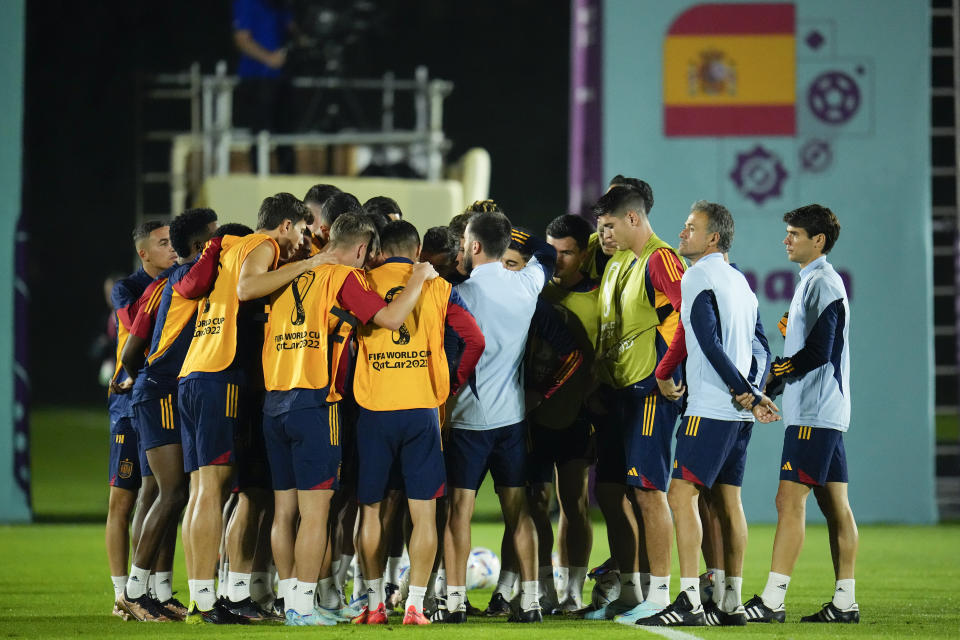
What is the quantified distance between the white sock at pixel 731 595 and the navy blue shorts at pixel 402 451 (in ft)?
5.01

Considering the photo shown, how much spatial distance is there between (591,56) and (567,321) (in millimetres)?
5372

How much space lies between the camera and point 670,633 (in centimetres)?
575

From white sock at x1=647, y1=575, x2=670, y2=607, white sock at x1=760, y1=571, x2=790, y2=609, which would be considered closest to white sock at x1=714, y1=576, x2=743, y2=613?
white sock at x1=760, y1=571, x2=790, y2=609

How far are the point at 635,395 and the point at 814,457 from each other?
0.94m

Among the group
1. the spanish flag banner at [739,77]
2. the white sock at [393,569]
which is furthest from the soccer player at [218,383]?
the spanish flag banner at [739,77]

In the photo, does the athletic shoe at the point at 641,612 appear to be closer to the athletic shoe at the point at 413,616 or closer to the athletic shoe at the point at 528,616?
the athletic shoe at the point at 528,616

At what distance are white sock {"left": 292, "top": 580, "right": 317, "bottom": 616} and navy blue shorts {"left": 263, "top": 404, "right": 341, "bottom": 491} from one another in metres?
0.46

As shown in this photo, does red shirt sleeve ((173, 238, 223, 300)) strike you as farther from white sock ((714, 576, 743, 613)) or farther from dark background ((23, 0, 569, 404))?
dark background ((23, 0, 569, 404))

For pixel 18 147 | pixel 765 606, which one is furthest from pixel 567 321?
pixel 18 147

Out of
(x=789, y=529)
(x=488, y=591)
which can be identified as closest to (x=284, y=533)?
(x=488, y=591)

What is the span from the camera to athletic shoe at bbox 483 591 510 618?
6.61 metres

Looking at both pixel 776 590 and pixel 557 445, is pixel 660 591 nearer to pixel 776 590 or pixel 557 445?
pixel 776 590

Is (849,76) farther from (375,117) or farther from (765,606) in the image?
(375,117)

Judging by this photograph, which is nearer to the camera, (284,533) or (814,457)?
(284,533)
